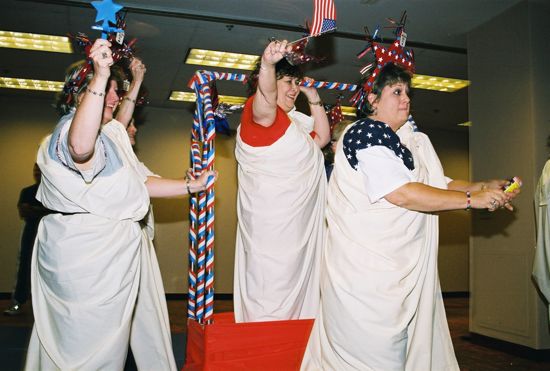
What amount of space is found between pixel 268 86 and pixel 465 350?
11.4 feet

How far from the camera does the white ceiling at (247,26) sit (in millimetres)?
4605

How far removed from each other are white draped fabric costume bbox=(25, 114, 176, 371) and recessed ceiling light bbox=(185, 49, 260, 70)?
4.08m

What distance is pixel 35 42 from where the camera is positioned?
5.72 meters

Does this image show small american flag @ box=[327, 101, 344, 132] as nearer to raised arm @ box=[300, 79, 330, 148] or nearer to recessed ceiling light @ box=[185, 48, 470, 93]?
raised arm @ box=[300, 79, 330, 148]

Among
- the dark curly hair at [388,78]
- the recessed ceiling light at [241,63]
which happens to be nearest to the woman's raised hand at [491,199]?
the dark curly hair at [388,78]

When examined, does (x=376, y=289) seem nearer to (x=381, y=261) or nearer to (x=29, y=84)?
(x=381, y=261)

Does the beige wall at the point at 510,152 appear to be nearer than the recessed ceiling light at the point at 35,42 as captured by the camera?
Yes

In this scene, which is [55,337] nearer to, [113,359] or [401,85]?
[113,359]

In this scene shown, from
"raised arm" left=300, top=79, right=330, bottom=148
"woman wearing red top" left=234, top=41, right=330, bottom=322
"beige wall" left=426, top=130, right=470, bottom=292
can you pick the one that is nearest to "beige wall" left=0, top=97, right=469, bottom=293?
"beige wall" left=426, top=130, right=470, bottom=292

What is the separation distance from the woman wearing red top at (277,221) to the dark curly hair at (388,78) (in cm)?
52

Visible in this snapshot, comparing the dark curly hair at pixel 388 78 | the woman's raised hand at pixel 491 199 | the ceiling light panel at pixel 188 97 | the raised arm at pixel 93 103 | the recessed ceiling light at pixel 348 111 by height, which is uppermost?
the ceiling light panel at pixel 188 97

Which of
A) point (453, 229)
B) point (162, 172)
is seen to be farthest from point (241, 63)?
point (453, 229)

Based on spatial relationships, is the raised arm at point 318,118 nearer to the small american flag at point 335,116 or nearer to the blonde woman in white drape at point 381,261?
the small american flag at point 335,116

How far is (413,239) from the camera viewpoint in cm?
188
